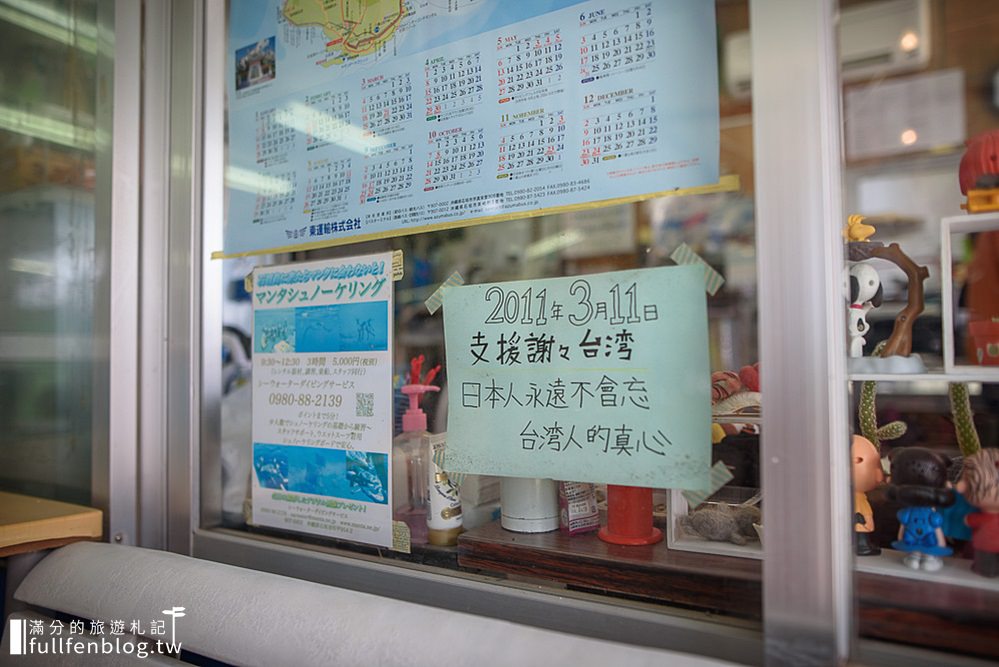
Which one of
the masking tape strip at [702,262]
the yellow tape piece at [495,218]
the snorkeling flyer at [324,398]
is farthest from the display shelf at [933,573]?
the snorkeling flyer at [324,398]

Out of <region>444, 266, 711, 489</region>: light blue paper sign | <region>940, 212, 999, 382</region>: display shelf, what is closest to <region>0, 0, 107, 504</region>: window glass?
<region>444, 266, 711, 489</region>: light blue paper sign

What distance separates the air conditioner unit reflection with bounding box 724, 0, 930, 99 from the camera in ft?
2.86

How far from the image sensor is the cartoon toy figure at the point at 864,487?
943 mm

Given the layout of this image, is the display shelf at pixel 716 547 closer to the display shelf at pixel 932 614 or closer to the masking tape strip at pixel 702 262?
the display shelf at pixel 932 614

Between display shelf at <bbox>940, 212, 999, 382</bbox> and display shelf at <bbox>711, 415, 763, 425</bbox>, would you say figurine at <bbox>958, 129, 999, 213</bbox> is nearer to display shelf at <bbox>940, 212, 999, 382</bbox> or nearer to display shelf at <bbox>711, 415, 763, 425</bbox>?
display shelf at <bbox>940, 212, 999, 382</bbox>

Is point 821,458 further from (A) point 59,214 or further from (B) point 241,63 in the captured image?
(A) point 59,214

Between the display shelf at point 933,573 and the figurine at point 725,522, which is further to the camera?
the figurine at point 725,522

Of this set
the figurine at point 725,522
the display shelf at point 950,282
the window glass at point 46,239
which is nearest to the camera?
the display shelf at point 950,282

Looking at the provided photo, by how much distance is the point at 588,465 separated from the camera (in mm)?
966

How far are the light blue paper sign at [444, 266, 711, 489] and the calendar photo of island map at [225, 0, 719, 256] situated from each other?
14cm

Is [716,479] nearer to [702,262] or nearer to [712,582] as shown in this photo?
[712,582]

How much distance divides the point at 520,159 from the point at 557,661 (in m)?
0.70

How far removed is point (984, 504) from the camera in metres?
0.82

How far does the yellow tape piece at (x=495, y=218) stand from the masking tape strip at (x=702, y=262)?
0.08 m
